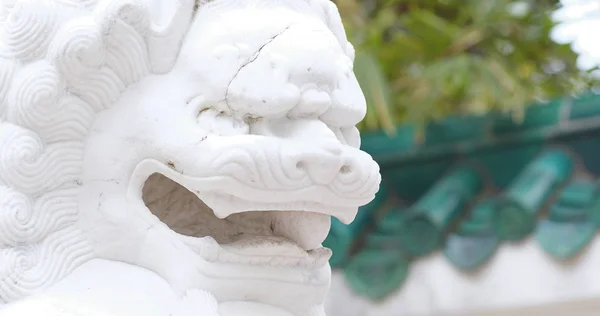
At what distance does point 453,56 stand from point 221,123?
7.17ft

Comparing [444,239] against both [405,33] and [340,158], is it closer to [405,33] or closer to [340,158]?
[405,33]

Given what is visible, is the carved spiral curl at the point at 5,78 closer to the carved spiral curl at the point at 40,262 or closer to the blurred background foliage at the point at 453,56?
the carved spiral curl at the point at 40,262

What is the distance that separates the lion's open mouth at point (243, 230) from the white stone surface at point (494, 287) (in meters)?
1.53

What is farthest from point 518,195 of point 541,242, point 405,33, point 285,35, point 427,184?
point 285,35

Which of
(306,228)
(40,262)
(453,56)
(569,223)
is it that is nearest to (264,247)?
(306,228)

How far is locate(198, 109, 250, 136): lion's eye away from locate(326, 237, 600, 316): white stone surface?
5.46ft

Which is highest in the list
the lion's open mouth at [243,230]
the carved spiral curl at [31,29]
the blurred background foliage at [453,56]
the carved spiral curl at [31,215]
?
the carved spiral curl at [31,29]

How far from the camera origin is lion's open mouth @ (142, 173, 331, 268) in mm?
926

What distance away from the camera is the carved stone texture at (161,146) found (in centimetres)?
89

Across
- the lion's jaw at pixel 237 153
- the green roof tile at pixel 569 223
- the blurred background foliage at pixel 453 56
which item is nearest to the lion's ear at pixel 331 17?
the lion's jaw at pixel 237 153

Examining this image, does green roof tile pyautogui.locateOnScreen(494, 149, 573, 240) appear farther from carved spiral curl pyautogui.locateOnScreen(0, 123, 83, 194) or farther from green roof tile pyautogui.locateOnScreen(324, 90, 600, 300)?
carved spiral curl pyautogui.locateOnScreen(0, 123, 83, 194)

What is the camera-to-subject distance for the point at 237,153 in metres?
0.87

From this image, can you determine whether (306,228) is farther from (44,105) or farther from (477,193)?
(477,193)

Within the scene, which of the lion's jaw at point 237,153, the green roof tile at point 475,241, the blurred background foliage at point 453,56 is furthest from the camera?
the blurred background foliage at point 453,56
